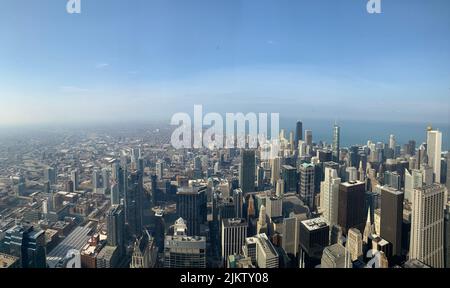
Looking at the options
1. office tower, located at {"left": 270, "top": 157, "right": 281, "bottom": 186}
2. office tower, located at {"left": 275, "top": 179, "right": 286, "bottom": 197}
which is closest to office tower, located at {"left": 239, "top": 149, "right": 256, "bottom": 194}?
office tower, located at {"left": 270, "top": 157, "right": 281, "bottom": 186}

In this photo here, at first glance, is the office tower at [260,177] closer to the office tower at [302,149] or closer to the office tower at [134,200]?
the office tower at [302,149]

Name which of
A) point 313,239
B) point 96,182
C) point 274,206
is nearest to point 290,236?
point 313,239

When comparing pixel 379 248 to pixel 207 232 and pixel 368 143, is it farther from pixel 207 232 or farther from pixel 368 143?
pixel 207 232

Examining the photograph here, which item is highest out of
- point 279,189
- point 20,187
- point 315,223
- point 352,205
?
point 20,187

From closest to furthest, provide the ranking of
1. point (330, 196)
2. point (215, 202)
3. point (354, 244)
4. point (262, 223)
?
point (354, 244), point (262, 223), point (215, 202), point (330, 196)

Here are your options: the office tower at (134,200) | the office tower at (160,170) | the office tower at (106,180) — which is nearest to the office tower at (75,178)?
the office tower at (106,180)

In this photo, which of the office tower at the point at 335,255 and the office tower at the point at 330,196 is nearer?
the office tower at the point at 335,255

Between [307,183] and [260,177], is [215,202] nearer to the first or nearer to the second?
[260,177]

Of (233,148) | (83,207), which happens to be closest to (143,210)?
(83,207)
